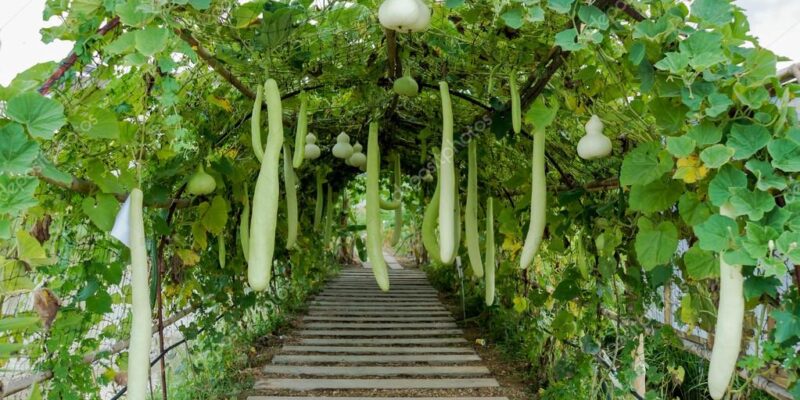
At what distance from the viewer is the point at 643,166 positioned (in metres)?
1.33

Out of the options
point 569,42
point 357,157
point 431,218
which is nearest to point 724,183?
point 569,42

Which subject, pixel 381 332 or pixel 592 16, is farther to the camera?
pixel 381 332

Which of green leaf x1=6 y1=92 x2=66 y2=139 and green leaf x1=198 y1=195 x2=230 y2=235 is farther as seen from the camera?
green leaf x1=198 y1=195 x2=230 y2=235

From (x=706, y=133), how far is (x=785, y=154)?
0.13 metres

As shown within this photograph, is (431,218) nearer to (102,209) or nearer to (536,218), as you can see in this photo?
(536,218)

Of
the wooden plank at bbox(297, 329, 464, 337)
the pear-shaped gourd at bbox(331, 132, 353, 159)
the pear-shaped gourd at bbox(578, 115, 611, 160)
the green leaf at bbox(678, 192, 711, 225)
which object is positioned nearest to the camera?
the green leaf at bbox(678, 192, 711, 225)

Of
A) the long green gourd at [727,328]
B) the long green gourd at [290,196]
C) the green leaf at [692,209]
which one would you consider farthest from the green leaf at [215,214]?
the long green gourd at [727,328]

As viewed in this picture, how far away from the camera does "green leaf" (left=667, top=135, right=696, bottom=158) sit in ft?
3.27

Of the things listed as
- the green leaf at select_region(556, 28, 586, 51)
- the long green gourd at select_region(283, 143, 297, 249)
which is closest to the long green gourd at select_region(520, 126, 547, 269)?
the green leaf at select_region(556, 28, 586, 51)

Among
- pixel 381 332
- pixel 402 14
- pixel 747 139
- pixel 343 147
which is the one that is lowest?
pixel 381 332

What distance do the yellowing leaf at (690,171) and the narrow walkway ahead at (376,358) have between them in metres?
2.33

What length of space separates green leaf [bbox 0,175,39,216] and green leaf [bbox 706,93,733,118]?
1.12 meters

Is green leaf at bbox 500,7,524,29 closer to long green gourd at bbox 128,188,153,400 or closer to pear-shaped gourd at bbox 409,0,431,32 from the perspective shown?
pear-shaped gourd at bbox 409,0,431,32

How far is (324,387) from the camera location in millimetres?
3254
